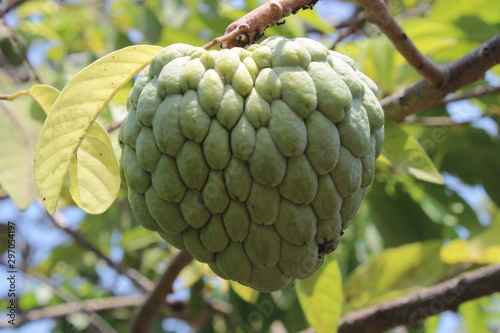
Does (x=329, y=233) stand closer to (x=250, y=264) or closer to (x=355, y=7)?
(x=250, y=264)

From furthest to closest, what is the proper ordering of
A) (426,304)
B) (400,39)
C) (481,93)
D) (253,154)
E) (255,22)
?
1. (481,93)
2. (426,304)
3. (400,39)
4. (255,22)
5. (253,154)

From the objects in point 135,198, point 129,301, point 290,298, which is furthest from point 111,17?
point 135,198

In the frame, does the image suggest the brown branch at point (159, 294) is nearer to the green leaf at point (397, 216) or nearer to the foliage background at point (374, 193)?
the foliage background at point (374, 193)

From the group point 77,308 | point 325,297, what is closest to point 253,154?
point 325,297

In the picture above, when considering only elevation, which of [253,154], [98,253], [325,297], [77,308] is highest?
[253,154]

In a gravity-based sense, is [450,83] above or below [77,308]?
above

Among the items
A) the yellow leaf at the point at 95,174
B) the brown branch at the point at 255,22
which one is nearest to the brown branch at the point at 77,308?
the yellow leaf at the point at 95,174

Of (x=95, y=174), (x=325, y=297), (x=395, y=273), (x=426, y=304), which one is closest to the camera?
(x=95, y=174)

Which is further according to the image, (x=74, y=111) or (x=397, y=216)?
(x=397, y=216)

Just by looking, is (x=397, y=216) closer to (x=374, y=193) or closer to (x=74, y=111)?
(x=374, y=193)
